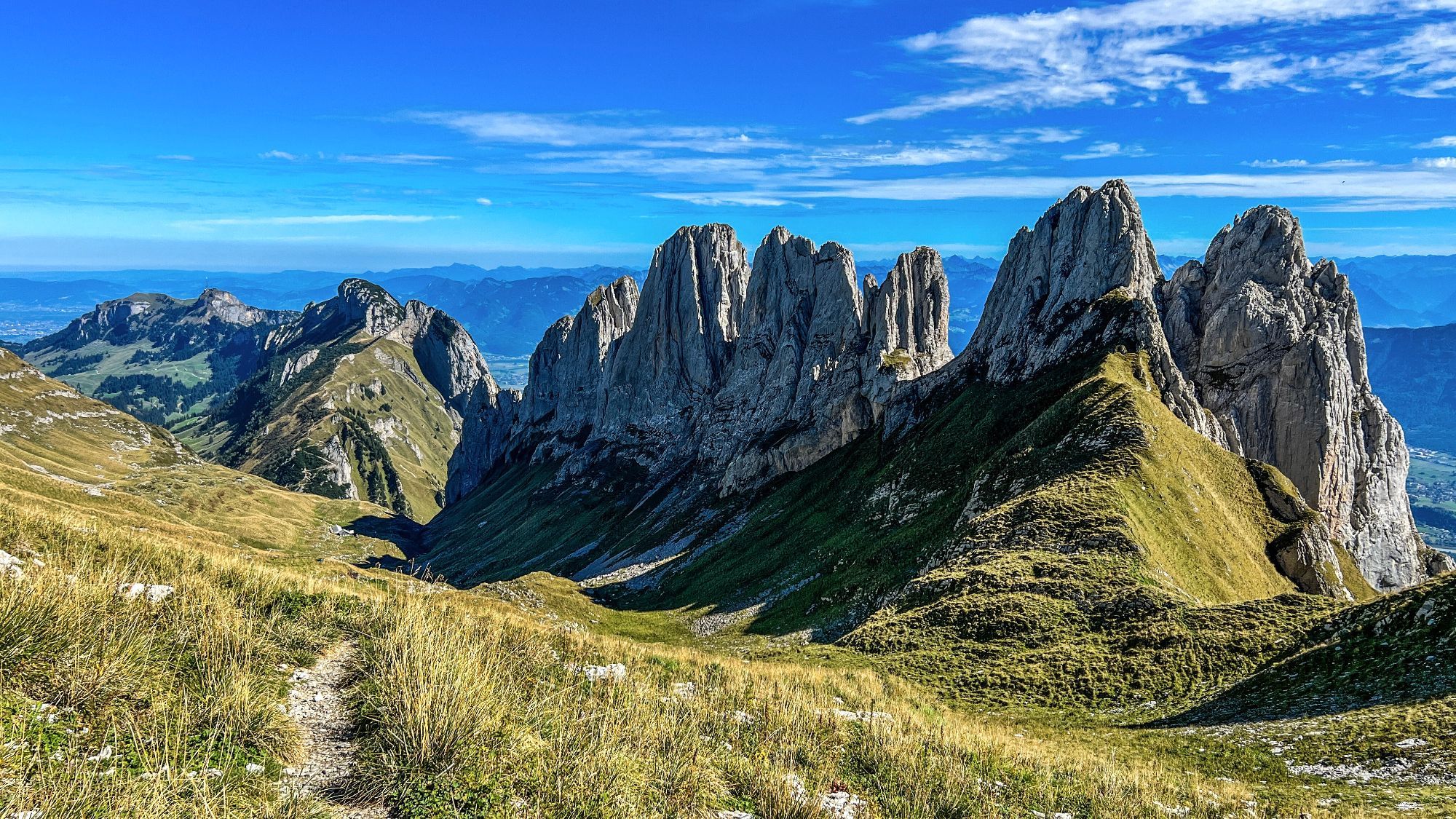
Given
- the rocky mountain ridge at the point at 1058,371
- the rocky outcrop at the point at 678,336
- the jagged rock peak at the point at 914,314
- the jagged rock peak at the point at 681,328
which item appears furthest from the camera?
the jagged rock peak at the point at 681,328

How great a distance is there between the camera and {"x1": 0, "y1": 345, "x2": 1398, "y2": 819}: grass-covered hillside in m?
9.00

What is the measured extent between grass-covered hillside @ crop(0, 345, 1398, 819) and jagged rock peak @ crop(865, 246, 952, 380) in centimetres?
11141

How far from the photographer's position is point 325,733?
36.4 feet

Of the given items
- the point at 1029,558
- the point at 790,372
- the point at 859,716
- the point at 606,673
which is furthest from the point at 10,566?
the point at 790,372

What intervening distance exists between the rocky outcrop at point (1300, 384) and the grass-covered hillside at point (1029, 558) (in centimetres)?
1804

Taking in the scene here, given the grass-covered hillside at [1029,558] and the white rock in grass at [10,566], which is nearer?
the white rock in grass at [10,566]

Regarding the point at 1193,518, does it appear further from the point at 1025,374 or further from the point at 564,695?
the point at 564,695

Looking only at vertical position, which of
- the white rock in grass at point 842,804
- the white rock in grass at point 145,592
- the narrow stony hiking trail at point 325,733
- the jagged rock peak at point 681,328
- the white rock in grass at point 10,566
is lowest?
the white rock in grass at point 842,804

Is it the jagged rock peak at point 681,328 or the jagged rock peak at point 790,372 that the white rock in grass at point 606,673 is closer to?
the jagged rock peak at point 790,372

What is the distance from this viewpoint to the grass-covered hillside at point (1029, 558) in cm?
3612

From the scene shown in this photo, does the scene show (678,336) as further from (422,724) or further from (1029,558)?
(422,724)

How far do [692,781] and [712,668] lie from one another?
8.10 metres

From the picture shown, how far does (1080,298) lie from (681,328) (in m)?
114

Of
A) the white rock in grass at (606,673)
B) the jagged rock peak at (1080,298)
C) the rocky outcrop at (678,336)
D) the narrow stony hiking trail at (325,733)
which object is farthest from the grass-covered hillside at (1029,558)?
the rocky outcrop at (678,336)
